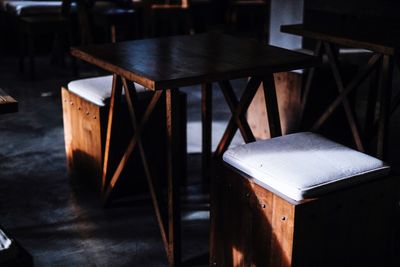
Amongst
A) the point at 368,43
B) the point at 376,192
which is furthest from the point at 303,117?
the point at 376,192

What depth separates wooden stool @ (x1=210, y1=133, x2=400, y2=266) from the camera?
183 centimetres

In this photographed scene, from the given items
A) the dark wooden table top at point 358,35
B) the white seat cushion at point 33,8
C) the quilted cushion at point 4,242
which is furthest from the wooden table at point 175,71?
the white seat cushion at point 33,8

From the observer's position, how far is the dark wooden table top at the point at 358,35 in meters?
2.65

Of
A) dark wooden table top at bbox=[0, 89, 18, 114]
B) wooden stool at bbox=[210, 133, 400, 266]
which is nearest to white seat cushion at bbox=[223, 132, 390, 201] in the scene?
wooden stool at bbox=[210, 133, 400, 266]

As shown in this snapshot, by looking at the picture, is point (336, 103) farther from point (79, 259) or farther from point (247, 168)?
point (79, 259)

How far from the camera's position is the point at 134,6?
6.46 meters

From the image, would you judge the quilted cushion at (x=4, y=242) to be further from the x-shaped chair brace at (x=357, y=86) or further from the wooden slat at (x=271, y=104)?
the x-shaped chair brace at (x=357, y=86)

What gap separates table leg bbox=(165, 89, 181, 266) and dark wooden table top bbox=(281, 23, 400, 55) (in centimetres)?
97

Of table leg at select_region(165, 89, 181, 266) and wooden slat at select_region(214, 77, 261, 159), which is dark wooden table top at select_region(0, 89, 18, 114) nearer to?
table leg at select_region(165, 89, 181, 266)

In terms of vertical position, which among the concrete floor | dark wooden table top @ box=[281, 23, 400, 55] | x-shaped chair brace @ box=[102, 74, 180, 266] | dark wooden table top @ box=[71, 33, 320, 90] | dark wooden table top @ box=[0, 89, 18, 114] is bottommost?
the concrete floor

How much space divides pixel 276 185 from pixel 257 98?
1.77 metres

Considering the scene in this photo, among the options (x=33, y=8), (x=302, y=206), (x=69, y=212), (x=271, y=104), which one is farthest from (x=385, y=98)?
(x=33, y=8)

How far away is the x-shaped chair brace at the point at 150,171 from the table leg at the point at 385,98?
100cm

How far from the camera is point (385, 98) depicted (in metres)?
2.81
